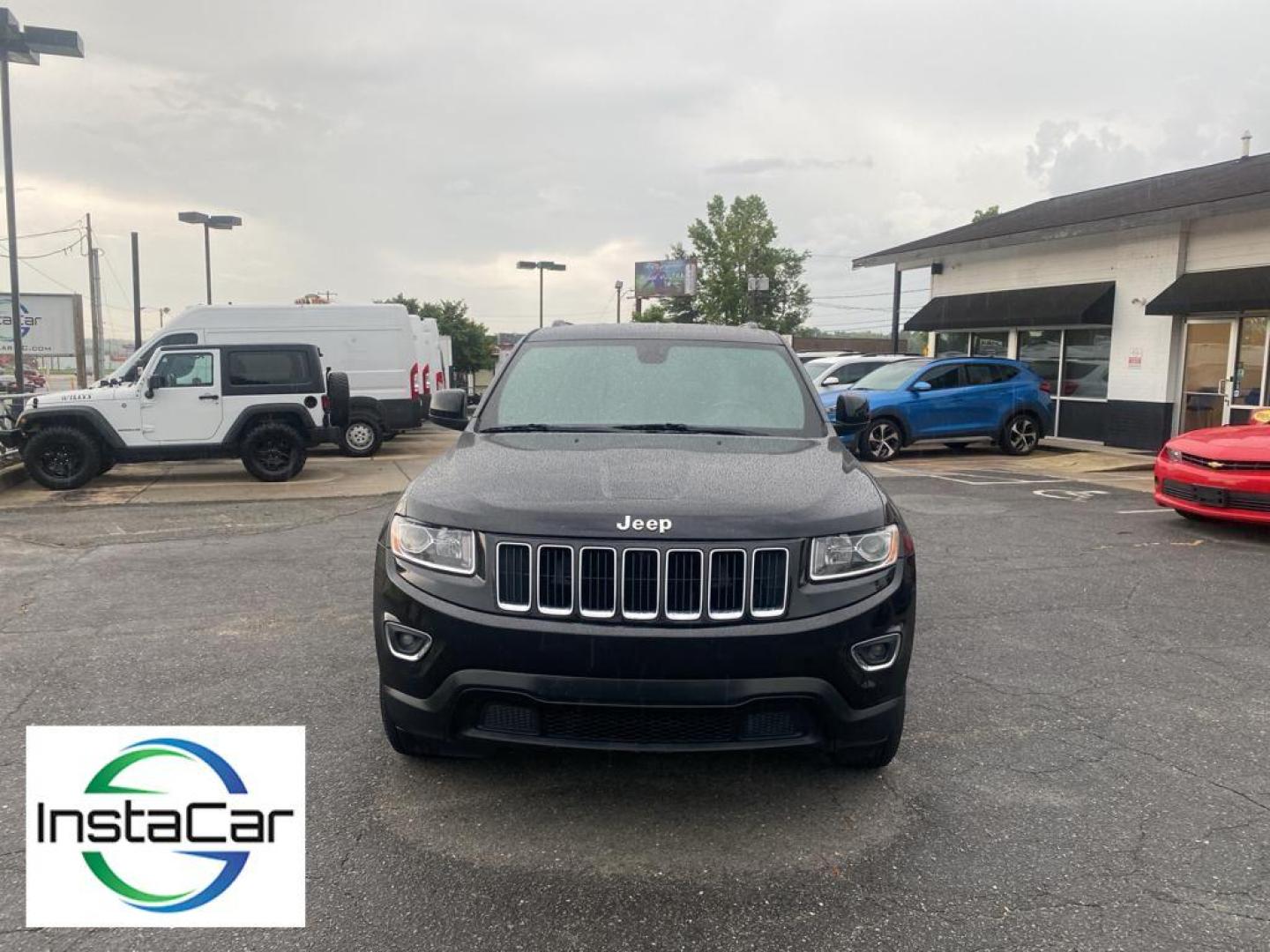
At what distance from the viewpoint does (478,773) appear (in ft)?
11.4

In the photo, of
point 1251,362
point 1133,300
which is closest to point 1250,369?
point 1251,362

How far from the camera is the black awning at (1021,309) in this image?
16.8 metres

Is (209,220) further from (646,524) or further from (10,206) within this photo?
(646,524)

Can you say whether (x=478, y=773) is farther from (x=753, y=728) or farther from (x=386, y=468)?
(x=386, y=468)

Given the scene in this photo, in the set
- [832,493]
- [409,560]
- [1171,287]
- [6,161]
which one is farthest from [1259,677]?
[6,161]

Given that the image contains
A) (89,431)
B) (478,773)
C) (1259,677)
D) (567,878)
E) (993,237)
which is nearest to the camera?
(567,878)

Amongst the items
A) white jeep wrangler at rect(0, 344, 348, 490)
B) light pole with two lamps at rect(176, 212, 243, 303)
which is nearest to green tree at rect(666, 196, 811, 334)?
light pole with two lamps at rect(176, 212, 243, 303)

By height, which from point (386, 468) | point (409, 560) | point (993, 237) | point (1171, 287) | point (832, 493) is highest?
point (993, 237)

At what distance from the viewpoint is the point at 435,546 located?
3.07m

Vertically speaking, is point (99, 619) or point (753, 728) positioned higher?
point (753, 728)

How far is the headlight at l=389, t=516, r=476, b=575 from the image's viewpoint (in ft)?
9.85

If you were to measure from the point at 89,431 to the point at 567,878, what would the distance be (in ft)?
37.2

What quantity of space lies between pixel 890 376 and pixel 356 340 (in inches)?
364

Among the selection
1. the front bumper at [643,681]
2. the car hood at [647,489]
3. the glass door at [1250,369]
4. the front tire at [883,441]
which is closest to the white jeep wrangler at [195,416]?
the front tire at [883,441]
